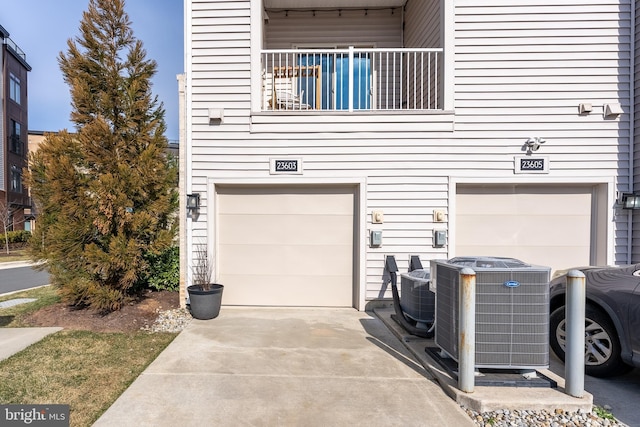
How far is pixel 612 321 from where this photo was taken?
3018 millimetres

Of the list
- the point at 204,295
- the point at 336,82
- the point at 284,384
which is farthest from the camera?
the point at 336,82

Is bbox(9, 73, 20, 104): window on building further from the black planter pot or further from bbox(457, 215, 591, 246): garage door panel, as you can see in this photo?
bbox(457, 215, 591, 246): garage door panel

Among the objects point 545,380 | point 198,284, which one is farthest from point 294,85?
point 545,380

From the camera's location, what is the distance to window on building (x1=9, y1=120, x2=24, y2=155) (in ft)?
70.4

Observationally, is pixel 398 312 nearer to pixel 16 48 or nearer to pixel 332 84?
pixel 332 84

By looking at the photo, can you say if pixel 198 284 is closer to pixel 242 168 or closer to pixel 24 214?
pixel 242 168

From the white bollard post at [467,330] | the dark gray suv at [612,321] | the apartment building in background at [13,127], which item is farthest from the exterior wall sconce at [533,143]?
the apartment building in background at [13,127]

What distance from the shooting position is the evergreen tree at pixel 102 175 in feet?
15.3

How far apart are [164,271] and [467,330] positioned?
16.9ft

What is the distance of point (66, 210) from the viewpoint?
468 cm

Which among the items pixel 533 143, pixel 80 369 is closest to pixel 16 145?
pixel 80 369

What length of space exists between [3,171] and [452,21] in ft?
87.0

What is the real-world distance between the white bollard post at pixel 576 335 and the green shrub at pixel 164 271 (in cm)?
567

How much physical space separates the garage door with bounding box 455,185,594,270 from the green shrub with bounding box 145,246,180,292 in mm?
5006
